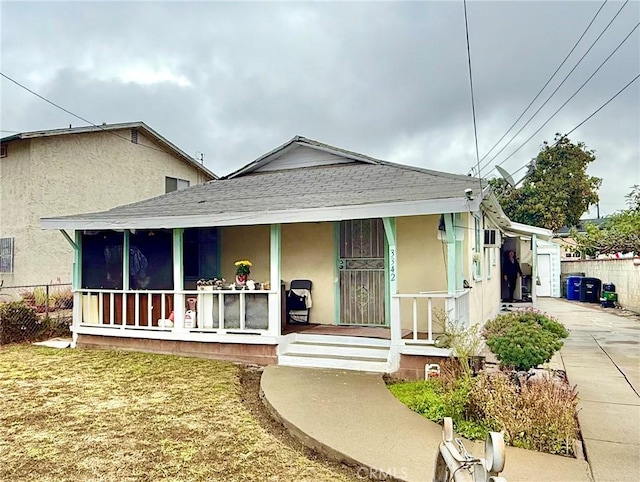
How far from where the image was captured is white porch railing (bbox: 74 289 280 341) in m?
7.42

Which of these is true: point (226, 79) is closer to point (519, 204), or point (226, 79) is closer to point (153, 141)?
point (153, 141)

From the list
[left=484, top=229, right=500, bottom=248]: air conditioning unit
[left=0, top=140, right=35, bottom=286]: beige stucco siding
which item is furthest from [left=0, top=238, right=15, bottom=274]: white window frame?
[left=484, top=229, right=500, bottom=248]: air conditioning unit

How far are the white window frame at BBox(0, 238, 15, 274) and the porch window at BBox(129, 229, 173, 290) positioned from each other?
8.10 meters

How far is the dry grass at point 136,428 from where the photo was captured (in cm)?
371

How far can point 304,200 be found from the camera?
7.54m

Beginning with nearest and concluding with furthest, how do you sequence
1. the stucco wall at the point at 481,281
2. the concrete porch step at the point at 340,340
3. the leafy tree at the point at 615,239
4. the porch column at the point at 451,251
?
1. the porch column at the point at 451,251
2. the concrete porch step at the point at 340,340
3. the stucco wall at the point at 481,281
4. the leafy tree at the point at 615,239

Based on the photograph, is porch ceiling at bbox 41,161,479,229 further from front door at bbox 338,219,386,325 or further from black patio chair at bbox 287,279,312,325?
black patio chair at bbox 287,279,312,325

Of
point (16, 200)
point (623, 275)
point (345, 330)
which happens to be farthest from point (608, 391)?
point (16, 200)

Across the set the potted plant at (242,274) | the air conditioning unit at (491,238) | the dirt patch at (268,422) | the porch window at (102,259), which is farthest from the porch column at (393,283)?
the porch window at (102,259)

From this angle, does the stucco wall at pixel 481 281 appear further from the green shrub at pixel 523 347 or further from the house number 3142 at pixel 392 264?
the house number 3142 at pixel 392 264

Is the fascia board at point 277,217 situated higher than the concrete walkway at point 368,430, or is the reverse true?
the fascia board at point 277,217

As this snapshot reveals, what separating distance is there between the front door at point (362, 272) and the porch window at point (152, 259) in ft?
11.1

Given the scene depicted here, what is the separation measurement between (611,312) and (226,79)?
14.9m

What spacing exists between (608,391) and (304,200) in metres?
5.12
